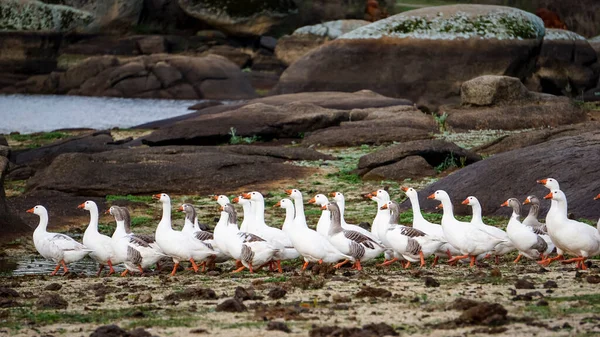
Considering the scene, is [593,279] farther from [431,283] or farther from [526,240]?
[526,240]

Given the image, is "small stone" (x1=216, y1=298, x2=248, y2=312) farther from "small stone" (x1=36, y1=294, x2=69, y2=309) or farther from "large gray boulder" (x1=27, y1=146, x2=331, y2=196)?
"large gray boulder" (x1=27, y1=146, x2=331, y2=196)

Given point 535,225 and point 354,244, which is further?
point 535,225

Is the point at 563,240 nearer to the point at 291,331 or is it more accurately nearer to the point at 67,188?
the point at 291,331


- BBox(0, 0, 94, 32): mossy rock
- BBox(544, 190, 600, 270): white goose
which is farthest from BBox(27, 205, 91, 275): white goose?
BBox(0, 0, 94, 32): mossy rock

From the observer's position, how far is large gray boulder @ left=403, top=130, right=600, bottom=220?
19984mm

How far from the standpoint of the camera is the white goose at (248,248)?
15.4 metres

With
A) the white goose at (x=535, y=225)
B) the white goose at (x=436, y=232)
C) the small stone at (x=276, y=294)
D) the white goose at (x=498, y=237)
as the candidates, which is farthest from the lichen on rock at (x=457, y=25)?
the small stone at (x=276, y=294)

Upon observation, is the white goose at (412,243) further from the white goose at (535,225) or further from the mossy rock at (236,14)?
the mossy rock at (236,14)

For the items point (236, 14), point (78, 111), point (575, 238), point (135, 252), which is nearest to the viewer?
point (575, 238)

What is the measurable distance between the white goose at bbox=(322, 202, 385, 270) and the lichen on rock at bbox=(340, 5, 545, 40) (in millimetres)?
30261

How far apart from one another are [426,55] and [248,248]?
30839 mm

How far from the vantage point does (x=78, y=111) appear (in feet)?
184

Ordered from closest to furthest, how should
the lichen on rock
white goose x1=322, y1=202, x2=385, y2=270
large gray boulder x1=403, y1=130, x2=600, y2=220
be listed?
white goose x1=322, y1=202, x2=385, y2=270 → large gray boulder x1=403, y1=130, x2=600, y2=220 → the lichen on rock

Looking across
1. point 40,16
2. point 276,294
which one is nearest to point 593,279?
point 276,294
